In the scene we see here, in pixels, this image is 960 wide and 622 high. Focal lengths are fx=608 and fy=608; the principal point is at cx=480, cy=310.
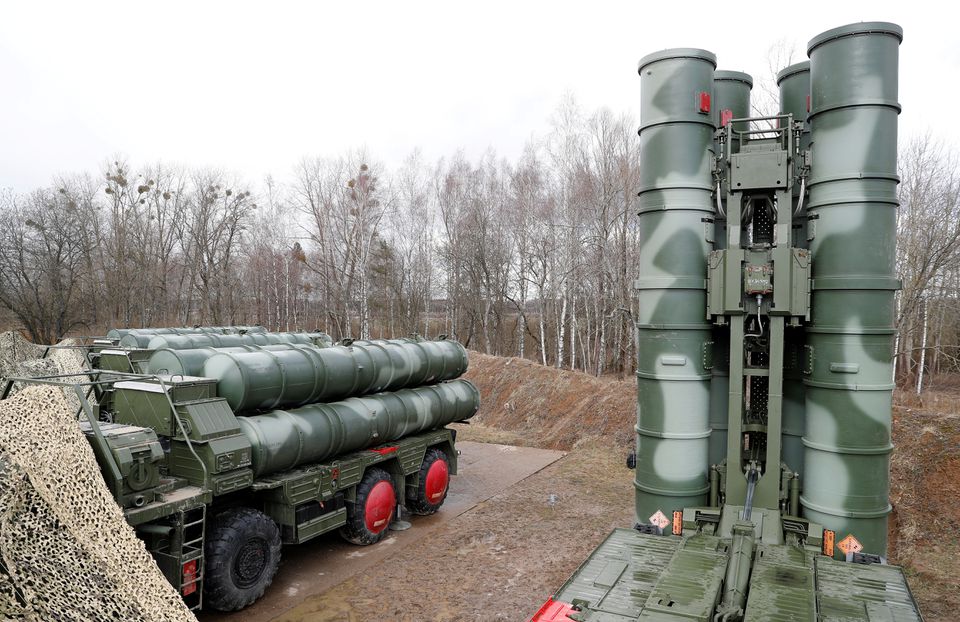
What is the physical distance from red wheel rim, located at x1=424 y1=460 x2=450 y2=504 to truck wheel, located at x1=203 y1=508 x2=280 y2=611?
2.83m

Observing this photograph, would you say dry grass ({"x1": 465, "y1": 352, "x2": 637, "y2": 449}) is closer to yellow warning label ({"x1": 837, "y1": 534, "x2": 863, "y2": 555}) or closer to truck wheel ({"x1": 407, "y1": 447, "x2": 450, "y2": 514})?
truck wheel ({"x1": 407, "y1": 447, "x2": 450, "y2": 514})

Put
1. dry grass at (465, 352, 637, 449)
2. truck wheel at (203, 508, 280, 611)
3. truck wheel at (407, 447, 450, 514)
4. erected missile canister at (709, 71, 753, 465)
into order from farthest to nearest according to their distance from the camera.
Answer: dry grass at (465, 352, 637, 449), truck wheel at (407, 447, 450, 514), erected missile canister at (709, 71, 753, 465), truck wheel at (203, 508, 280, 611)

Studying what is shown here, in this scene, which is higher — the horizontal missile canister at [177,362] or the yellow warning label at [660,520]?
the horizontal missile canister at [177,362]

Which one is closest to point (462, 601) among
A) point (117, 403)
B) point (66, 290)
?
point (117, 403)

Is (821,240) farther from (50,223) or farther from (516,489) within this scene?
(50,223)

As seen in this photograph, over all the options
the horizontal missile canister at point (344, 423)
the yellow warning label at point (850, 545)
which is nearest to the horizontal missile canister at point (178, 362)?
the horizontal missile canister at point (344, 423)

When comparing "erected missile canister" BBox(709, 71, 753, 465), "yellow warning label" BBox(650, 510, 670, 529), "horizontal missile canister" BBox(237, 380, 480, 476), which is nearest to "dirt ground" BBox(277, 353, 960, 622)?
"horizontal missile canister" BBox(237, 380, 480, 476)

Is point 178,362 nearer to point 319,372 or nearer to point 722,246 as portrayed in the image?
point 319,372

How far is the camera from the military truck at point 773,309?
505 centimetres

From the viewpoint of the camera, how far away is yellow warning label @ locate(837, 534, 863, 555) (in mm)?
5082

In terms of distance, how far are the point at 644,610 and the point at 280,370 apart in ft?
16.0

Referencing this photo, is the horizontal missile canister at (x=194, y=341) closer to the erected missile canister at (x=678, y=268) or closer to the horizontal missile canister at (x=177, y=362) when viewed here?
the horizontal missile canister at (x=177, y=362)

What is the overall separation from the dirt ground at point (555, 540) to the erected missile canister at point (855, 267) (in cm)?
217

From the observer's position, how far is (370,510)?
26.0 feet
